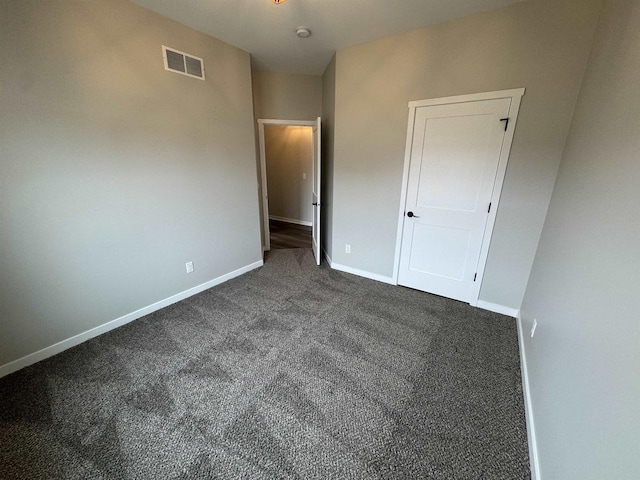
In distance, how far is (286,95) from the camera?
3613 mm

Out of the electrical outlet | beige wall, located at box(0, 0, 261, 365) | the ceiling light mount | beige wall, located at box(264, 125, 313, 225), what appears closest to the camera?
beige wall, located at box(0, 0, 261, 365)

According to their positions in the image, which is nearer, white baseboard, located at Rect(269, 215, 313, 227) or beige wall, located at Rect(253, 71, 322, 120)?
beige wall, located at Rect(253, 71, 322, 120)

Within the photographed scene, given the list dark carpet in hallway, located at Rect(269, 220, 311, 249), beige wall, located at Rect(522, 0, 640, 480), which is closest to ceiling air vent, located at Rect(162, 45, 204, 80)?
dark carpet in hallway, located at Rect(269, 220, 311, 249)

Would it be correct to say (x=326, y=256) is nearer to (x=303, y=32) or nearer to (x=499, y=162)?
(x=499, y=162)

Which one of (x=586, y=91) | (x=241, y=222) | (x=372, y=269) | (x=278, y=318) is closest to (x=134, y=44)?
(x=241, y=222)

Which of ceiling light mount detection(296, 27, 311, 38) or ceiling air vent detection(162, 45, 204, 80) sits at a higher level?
ceiling light mount detection(296, 27, 311, 38)

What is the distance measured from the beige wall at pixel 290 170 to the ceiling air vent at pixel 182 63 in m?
3.14

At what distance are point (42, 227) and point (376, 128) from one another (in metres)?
3.04

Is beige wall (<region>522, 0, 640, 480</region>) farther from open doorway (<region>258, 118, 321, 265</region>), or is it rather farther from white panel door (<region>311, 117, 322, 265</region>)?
open doorway (<region>258, 118, 321, 265</region>)

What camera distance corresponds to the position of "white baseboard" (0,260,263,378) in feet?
5.86

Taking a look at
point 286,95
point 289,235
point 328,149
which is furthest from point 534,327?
point 289,235

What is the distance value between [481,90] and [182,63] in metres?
2.75

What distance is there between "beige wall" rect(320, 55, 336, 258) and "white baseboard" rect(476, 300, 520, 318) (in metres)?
1.92

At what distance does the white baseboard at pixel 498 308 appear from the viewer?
7.97ft
